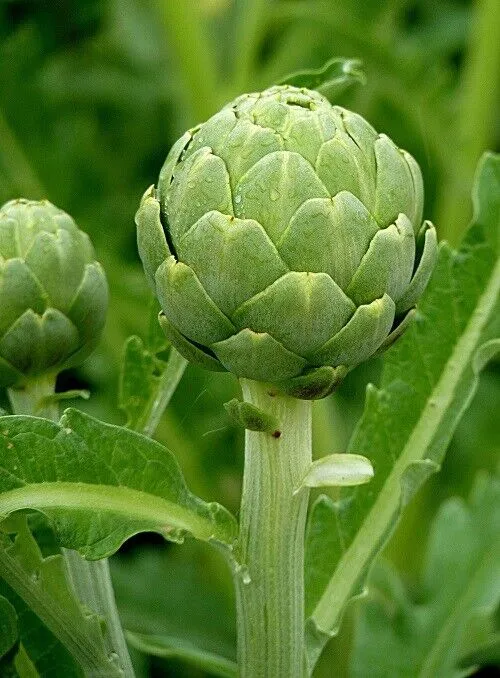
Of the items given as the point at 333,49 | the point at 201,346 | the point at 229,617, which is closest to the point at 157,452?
the point at 201,346

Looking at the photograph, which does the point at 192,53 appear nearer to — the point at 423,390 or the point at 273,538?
the point at 423,390

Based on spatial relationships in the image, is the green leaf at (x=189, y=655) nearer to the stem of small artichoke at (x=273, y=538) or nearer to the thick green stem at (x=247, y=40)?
the stem of small artichoke at (x=273, y=538)

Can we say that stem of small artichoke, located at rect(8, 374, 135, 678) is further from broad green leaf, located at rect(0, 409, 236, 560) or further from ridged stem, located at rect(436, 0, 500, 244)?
ridged stem, located at rect(436, 0, 500, 244)

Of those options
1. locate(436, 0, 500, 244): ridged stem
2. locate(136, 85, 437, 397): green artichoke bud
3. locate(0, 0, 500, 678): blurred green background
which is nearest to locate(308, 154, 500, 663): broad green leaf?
locate(136, 85, 437, 397): green artichoke bud

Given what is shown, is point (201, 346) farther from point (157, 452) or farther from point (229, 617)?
point (229, 617)

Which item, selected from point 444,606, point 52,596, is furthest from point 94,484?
point 444,606

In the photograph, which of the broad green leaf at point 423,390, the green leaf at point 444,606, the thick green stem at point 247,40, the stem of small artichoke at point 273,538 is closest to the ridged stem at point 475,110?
the thick green stem at point 247,40

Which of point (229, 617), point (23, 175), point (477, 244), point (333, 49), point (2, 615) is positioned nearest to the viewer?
point (2, 615)
